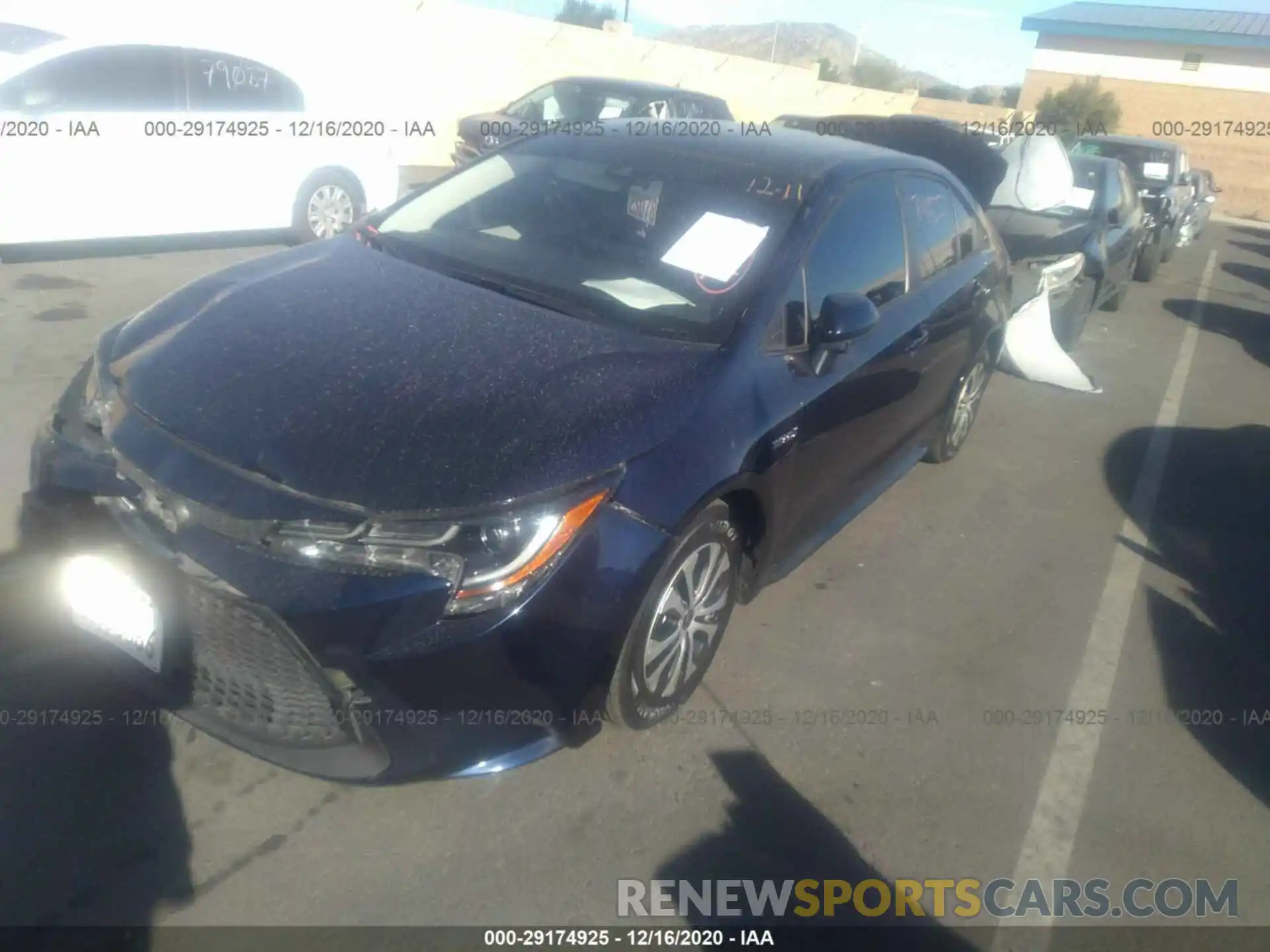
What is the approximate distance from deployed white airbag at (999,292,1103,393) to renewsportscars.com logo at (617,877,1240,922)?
17.0ft

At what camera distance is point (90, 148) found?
7.20m

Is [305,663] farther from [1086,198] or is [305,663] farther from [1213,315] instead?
[1213,315]

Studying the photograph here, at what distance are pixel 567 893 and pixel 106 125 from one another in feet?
22.9

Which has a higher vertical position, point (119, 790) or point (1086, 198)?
point (1086, 198)

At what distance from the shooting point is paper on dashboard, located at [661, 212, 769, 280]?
11.0ft

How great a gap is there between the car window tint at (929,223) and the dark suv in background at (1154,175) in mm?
8977

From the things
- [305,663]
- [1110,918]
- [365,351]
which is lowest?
[1110,918]

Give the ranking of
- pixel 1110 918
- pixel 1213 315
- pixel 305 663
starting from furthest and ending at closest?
pixel 1213 315, pixel 1110 918, pixel 305 663

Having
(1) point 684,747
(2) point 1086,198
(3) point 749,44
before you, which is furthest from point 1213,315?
(3) point 749,44

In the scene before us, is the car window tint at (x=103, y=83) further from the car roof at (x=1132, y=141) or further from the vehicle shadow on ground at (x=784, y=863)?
the car roof at (x=1132, y=141)

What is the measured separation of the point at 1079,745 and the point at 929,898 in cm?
103

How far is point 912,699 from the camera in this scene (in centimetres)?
353

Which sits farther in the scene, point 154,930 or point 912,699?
point 912,699

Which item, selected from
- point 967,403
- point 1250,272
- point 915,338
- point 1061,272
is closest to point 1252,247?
point 1250,272
